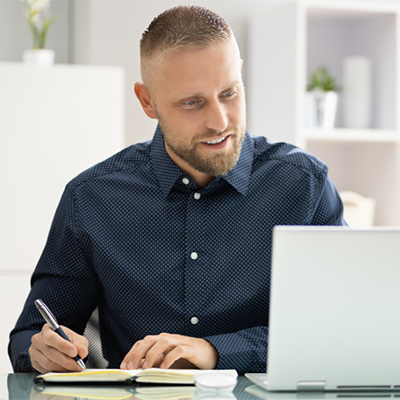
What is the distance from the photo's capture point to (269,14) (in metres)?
2.81

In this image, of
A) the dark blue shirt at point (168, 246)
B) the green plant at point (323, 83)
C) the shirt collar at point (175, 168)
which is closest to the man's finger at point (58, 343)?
Answer: the dark blue shirt at point (168, 246)

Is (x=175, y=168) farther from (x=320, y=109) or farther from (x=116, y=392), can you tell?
(x=320, y=109)

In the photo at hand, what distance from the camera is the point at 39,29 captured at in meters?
2.94

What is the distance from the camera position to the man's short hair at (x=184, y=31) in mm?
1313

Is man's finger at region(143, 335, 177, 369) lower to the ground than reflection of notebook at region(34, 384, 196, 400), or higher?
higher

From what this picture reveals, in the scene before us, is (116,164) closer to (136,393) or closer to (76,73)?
(136,393)

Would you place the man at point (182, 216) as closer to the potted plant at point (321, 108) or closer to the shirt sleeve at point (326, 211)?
the shirt sleeve at point (326, 211)

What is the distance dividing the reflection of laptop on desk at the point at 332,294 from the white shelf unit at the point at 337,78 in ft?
6.03

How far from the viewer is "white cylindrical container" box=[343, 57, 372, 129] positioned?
2.88m

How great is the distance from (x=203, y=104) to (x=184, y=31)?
0.16 meters

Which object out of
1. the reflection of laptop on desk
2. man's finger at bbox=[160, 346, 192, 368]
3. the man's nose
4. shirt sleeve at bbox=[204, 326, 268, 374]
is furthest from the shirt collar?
the reflection of laptop on desk

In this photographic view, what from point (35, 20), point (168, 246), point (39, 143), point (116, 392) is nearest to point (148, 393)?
point (116, 392)

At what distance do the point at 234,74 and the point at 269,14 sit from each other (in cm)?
162

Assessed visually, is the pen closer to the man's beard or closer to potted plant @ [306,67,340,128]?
the man's beard
